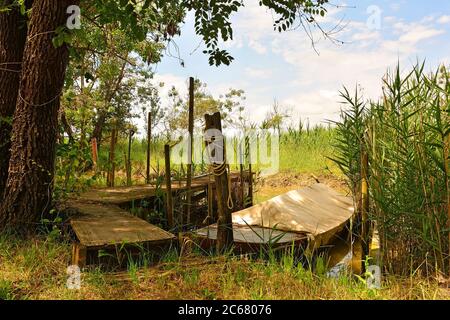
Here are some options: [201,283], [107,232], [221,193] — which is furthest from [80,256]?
[221,193]

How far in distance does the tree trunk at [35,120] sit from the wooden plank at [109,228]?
51 cm

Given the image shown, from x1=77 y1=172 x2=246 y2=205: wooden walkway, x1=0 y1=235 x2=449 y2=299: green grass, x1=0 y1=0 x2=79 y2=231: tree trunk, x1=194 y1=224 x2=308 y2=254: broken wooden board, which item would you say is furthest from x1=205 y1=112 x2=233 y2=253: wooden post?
x1=77 y1=172 x2=246 y2=205: wooden walkway

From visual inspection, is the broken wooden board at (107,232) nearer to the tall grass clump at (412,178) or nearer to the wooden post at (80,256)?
the wooden post at (80,256)

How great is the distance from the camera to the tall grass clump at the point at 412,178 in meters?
3.45

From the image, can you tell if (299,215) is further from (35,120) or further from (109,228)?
(35,120)

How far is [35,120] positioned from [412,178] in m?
3.58

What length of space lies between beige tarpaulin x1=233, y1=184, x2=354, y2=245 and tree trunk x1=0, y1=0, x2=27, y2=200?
274 cm

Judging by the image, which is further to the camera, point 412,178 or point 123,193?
point 123,193

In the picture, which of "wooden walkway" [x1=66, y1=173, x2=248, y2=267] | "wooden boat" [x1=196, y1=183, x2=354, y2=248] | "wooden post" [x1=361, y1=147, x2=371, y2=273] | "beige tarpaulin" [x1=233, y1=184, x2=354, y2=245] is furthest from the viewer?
"beige tarpaulin" [x1=233, y1=184, x2=354, y2=245]

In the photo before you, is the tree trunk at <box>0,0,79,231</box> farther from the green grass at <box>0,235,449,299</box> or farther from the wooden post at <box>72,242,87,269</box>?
the wooden post at <box>72,242,87,269</box>

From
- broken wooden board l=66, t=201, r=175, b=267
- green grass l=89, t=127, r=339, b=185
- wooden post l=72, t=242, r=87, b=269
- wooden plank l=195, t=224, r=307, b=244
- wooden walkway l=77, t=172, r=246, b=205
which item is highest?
green grass l=89, t=127, r=339, b=185

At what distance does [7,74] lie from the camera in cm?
487

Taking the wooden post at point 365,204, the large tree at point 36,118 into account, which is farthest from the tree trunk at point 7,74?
the wooden post at point 365,204

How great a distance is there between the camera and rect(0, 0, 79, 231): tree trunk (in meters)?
4.40
